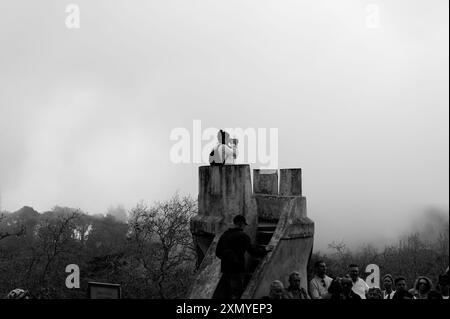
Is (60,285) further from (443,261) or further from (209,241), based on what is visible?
(443,261)

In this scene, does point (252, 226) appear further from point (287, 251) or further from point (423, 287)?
point (423, 287)

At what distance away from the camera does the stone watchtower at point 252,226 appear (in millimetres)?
7473

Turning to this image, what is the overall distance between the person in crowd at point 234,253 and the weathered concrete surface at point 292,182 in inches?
87.7

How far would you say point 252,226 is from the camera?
8.52 m

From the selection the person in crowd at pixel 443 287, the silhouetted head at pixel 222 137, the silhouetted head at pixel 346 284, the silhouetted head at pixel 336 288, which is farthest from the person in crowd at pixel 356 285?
the silhouetted head at pixel 222 137

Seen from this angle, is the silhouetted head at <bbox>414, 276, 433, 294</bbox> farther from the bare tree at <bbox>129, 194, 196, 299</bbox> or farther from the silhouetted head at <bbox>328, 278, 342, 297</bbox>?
the bare tree at <bbox>129, 194, 196, 299</bbox>

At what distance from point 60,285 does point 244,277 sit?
22.1 meters

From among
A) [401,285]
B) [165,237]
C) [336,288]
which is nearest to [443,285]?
[401,285]

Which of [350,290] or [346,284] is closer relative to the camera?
[346,284]

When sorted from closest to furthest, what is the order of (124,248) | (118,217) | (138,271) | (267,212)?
(267,212) < (138,271) < (124,248) < (118,217)

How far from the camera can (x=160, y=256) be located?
28.4 metres

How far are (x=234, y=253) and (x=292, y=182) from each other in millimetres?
2633
